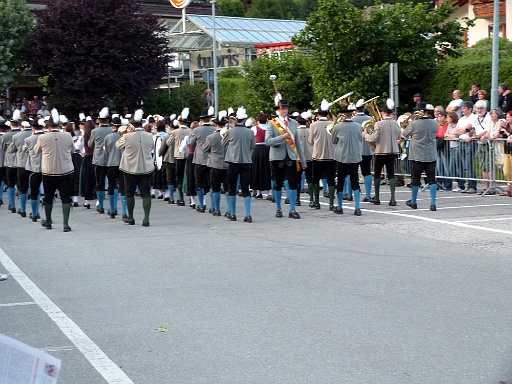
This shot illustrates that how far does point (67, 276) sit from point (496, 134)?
449 inches

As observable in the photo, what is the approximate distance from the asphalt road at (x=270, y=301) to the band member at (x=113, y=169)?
2.31m

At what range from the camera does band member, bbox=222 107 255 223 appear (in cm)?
1644

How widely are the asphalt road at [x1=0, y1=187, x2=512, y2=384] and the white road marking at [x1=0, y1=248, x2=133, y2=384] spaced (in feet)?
0.07

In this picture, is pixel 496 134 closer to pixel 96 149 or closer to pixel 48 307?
pixel 96 149

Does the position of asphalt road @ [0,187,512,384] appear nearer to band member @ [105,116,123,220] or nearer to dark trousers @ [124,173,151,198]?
dark trousers @ [124,173,151,198]

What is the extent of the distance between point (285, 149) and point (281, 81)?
644 inches

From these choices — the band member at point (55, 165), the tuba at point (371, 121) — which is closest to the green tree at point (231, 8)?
the tuba at point (371, 121)

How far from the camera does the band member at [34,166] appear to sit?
1694 centimetres

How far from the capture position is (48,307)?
883 centimetres

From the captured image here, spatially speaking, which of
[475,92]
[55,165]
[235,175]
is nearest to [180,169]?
[235,175]

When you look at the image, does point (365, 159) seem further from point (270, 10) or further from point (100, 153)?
point (270, 10)

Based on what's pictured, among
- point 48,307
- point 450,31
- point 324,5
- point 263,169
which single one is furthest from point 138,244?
point 450,31

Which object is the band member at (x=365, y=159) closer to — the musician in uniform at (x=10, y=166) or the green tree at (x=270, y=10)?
the musician in uniform at (x=10, y=166)

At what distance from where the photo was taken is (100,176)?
19.1 m
